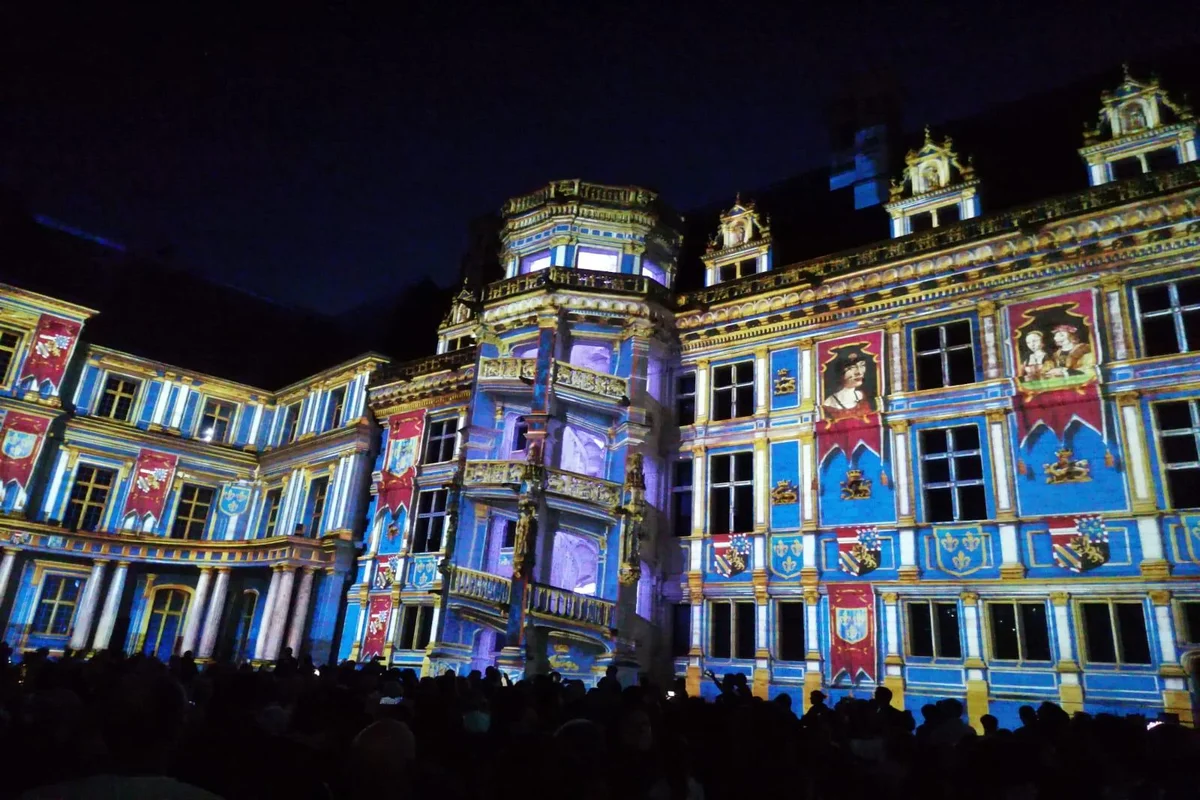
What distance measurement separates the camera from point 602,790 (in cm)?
287

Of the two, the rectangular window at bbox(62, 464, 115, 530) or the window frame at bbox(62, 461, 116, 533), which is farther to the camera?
the rectangular window at bbox(62, 464, 115, 530)

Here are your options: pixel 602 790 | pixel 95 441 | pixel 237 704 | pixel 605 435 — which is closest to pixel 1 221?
pixel 95 441

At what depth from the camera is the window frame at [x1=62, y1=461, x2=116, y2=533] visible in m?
29.3

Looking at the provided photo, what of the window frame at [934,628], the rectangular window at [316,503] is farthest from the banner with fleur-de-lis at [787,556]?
the rectangular window at [316,503]

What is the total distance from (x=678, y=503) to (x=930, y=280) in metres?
9.07

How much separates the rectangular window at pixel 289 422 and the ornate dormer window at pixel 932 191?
25548 millimetres

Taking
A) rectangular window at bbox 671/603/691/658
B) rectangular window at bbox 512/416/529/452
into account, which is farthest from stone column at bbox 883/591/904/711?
rectangular window at bbox 512/416/529/452

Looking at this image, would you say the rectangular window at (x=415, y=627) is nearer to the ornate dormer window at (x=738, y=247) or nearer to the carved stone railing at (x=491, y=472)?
the carved stone railing at (x=491, y=472)

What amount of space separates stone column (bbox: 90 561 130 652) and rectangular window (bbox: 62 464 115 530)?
7.90 ft

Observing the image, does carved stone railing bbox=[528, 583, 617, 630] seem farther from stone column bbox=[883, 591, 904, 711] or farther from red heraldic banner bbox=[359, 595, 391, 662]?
red heraldic banner bbox=[359, 595, 391, 662]

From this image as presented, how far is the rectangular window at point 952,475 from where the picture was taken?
17.5 meters

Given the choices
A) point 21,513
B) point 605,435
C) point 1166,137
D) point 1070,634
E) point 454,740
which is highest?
point 1166,137

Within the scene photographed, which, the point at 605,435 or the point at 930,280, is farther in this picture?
the point at 605,435

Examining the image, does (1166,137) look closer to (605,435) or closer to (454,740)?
(605,435)
